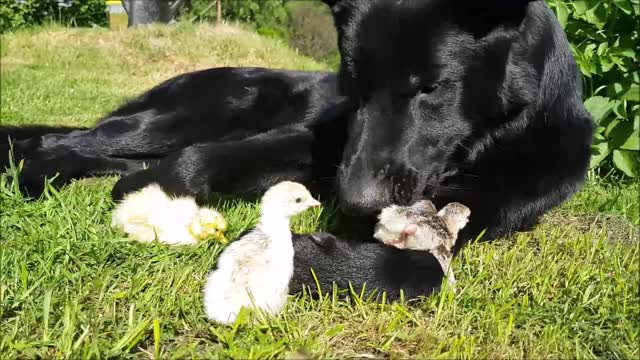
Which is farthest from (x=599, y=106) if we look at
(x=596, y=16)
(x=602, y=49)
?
(x=596, y=16)

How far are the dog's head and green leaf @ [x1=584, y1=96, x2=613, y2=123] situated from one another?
3.81 feet

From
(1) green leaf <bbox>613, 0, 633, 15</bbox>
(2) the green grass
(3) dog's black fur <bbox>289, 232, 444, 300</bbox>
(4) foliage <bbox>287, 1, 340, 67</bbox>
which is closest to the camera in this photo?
(2) the green grass

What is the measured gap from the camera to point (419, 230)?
5.94 feet

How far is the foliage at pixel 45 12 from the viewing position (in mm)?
6579

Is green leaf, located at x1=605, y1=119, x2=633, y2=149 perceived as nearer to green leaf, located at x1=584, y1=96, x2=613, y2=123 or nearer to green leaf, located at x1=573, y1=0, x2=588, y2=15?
green leaf, located at x1=584, y1=96, x2=613, y2=123

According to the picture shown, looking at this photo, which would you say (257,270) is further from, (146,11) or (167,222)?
(146,11)

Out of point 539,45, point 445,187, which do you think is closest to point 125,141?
point 445,187

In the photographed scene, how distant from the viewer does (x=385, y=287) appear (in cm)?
172

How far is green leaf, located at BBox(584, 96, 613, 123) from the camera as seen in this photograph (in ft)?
→ 10.4

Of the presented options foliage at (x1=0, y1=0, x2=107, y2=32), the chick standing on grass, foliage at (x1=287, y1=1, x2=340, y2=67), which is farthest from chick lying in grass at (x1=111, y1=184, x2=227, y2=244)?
foliage at (x1=287, y1=1, x2=340, y2=67)

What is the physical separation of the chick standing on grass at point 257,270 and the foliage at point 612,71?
2.05 m

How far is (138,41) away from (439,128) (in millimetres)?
7768

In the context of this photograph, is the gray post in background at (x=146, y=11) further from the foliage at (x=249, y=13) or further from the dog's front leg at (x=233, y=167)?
the dog's front leg at (x=233, y=167)

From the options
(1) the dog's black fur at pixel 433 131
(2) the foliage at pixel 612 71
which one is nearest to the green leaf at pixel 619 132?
(2) the foliage at pixel 612 71
